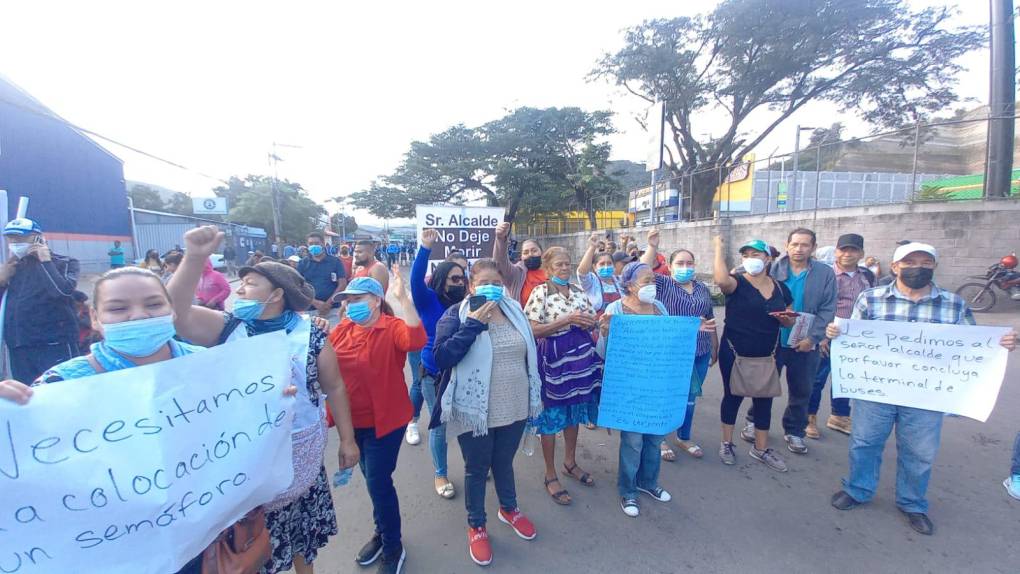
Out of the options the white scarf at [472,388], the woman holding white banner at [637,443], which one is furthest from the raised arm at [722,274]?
the white scarf at [472,388]

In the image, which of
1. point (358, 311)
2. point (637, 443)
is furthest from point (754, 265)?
point (358, 311)

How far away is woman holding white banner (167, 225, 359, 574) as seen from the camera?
1.71 m

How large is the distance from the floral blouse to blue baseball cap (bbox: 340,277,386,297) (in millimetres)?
1050

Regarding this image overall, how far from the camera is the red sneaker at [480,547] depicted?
238cm

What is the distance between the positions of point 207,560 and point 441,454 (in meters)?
1.66

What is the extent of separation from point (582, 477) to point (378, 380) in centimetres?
184

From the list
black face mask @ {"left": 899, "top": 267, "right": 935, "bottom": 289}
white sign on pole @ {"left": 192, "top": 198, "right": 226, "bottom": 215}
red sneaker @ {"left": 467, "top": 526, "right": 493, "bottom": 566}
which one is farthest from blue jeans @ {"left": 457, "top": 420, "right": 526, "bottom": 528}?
white sign on pole @ {"left": 192, "top": 198, "right": 226, "bottom": 215}

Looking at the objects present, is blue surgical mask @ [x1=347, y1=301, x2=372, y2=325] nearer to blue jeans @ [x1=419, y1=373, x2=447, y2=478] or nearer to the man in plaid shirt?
blue jeans @ [x1=419, y1=373, x2=447, y2=478]

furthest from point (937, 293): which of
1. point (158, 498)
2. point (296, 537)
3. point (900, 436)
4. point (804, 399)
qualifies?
point (158, 498)

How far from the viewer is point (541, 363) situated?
9.37ft

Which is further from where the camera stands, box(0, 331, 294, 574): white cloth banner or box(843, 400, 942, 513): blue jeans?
box(843, 400, 942, 513): blue jeans

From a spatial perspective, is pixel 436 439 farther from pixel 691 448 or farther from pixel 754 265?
pixel 754 265

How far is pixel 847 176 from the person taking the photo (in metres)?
16.9

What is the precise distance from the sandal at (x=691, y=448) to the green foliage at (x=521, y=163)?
19119 mm
